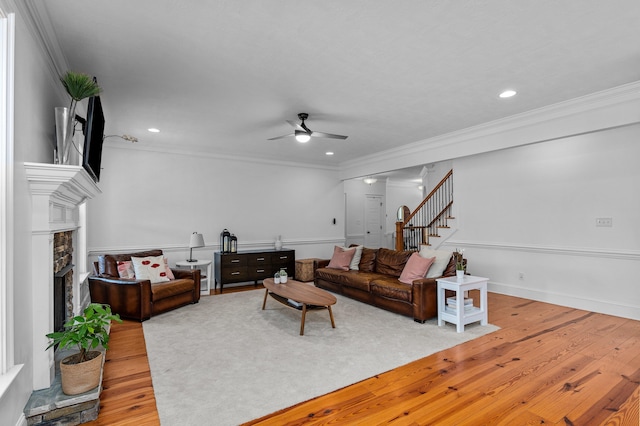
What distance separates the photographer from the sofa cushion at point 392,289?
4270 mm

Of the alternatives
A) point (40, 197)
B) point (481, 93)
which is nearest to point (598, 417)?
point (481, 93)

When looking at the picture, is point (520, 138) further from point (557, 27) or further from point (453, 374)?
point (453, 374)

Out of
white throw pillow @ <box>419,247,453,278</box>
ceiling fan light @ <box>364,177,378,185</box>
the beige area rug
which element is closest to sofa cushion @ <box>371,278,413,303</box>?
the beige area rug

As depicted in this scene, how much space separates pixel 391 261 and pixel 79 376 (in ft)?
13.7

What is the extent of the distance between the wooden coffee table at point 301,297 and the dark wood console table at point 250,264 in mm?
1697

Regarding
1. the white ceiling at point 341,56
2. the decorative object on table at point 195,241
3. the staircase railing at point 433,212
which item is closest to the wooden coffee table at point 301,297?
the decorative object on table at point 195,241

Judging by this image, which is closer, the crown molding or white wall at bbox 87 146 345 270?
the crown molding

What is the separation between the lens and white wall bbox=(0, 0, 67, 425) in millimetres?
1840

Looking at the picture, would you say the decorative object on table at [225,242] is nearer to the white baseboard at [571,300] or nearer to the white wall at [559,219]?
the white wall at [559,219]

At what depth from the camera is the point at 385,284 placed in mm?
4621

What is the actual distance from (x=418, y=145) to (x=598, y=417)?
4.47 meters

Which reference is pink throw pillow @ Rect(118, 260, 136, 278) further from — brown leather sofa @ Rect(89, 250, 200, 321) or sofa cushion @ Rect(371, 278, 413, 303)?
sofa cushion @ Rect(371, 278, 413, 303)

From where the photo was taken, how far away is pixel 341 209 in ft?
27.8

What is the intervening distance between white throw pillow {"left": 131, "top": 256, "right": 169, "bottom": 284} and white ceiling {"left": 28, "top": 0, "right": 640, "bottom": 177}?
200 centimetres
